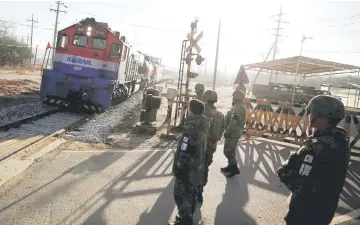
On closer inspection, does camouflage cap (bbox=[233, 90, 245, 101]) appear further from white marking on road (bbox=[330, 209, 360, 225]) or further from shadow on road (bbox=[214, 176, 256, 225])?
white marking on road (bbox=[330, 209, 360, 225])

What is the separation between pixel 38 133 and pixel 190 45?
5466 millimetres

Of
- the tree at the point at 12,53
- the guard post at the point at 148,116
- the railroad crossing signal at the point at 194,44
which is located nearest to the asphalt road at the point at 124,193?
the guard post at the point at 148,116

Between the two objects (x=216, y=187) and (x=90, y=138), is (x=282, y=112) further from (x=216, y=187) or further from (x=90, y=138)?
(x=90, y=138)

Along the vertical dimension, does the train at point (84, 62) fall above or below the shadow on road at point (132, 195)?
above

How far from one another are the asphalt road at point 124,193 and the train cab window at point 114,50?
691 cm

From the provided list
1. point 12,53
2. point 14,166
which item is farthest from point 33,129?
point 12,53

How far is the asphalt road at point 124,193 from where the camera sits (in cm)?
457

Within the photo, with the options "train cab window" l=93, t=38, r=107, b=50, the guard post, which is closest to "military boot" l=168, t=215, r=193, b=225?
the guard post

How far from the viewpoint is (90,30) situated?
45.6 ft

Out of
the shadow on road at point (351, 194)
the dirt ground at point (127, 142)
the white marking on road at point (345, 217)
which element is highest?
the dirt ground at point (127, 142)

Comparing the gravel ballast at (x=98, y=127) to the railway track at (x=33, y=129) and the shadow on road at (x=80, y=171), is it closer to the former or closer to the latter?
the railway track at (x=33, y=129)

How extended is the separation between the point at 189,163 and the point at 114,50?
1056 centimetres

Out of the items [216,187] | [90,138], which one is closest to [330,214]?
[216,187]

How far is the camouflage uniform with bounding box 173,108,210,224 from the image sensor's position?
14.2ft
